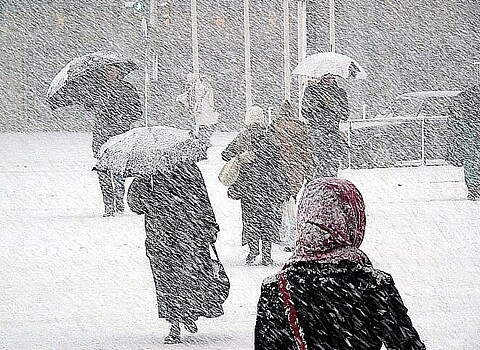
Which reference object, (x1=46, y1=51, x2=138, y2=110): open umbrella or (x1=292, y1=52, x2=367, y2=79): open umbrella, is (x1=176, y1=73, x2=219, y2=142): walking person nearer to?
(x1=292, y1=52, x2=367, y2=79): open umbrella

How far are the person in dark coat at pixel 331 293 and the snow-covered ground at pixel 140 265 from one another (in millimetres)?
3648

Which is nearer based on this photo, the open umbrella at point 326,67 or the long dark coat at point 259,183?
the long dark coat at point 259,183

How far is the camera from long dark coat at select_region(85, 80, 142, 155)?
13.6m

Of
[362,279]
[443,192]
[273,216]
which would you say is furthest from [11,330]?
[443,192]

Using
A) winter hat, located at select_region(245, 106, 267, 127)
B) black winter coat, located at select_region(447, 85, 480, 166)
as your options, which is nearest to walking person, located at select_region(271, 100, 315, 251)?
winter hat, located at select_region(245, 106, 267, 127)

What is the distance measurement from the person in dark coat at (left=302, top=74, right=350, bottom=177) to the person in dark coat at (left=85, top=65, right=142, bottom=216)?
7.89 feet

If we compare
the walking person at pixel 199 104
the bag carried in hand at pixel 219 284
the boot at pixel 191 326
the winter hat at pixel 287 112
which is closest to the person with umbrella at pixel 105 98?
the winter hat at pixel 287 112

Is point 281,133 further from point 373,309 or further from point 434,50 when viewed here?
point 434,50

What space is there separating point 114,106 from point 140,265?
13.2 ft

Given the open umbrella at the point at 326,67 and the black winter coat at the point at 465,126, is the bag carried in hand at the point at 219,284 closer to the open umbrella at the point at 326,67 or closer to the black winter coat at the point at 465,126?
the open umbrella at the point at 326,67

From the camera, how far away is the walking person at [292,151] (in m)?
10.3

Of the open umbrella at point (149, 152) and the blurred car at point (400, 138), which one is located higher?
the open umbrella at point (149, 152)

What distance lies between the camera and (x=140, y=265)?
33.1 ft

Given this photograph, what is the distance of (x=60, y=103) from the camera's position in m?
13.9
